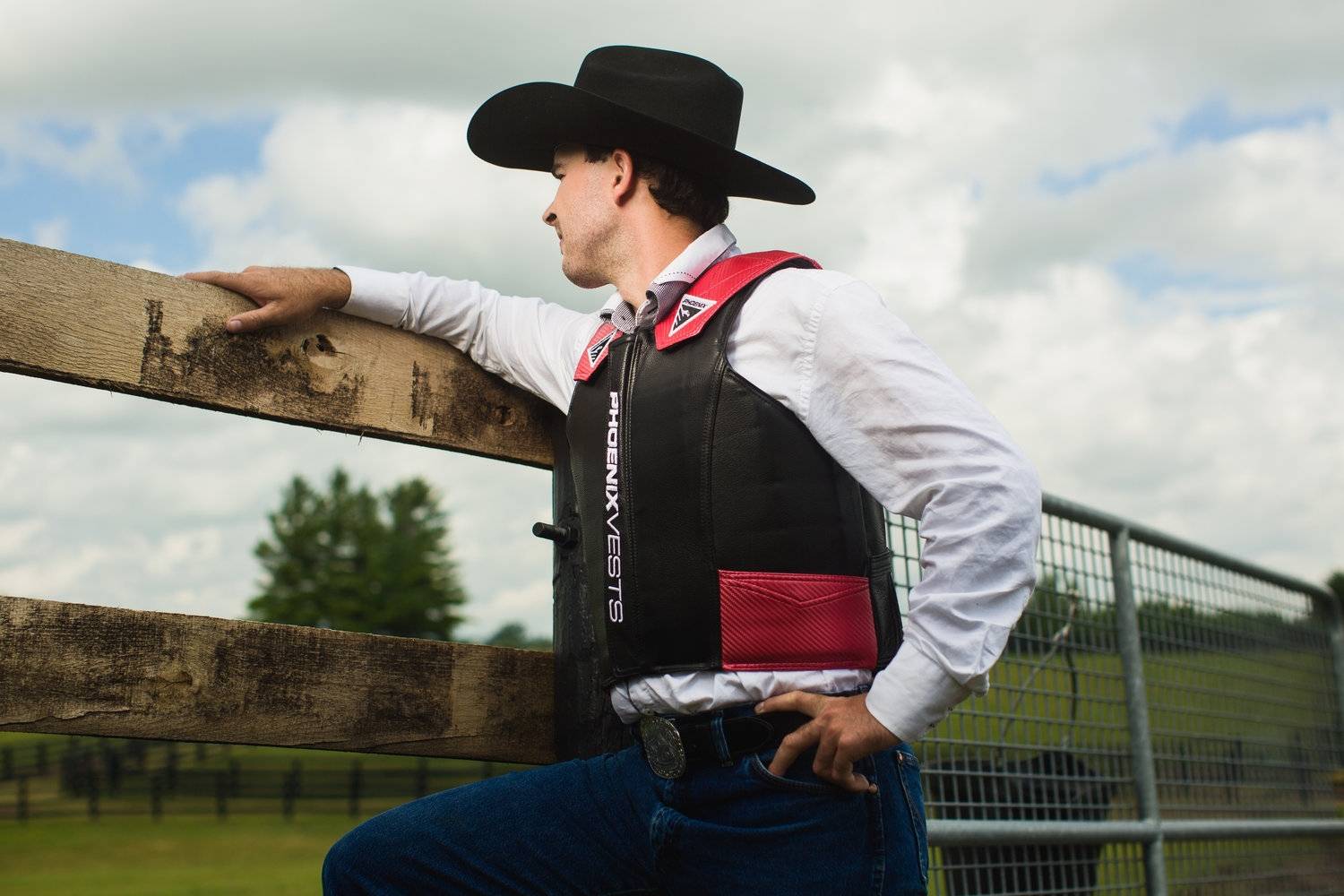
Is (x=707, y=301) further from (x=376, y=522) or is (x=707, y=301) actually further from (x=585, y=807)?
(x=376, y=522)

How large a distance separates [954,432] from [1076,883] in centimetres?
232

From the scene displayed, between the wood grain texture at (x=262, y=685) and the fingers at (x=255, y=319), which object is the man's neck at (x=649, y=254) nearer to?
the fingers at (x=255, y=319)

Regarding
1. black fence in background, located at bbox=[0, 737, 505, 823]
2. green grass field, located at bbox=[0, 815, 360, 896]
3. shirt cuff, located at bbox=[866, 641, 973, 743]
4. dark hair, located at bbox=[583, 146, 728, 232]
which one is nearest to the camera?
shirt cuff, located at bbox=[866, 641, 973, 743]

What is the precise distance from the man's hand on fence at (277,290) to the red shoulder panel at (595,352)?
50 centimetres

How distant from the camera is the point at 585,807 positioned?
221 centimetres

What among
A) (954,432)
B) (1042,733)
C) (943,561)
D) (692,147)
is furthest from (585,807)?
(1042,733)

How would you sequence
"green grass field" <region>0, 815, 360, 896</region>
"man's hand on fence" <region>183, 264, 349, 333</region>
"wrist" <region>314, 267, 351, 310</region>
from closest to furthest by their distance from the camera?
"man's hand on fence" <region>183, 264, 349, 333</region>, "wrist" <region>314, 267, 351, 310</region>, "green grass field" <region>0, 815, 360, 896</region>

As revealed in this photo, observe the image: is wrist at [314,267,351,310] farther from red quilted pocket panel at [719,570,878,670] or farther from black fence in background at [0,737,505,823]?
black fence in background at [0,737,505,823]

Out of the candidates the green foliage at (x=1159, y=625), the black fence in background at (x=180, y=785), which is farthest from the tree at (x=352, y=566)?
the green foliage at (x=1159, y=625)

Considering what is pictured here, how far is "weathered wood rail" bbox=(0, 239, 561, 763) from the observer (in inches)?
79.7

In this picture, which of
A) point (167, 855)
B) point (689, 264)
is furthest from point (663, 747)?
point (167, 855)

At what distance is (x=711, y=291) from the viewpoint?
2252 millimetres

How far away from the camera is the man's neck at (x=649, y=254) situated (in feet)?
8.20

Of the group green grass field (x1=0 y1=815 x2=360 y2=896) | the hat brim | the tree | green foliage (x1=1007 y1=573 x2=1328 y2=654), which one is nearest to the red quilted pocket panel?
the hat brim
